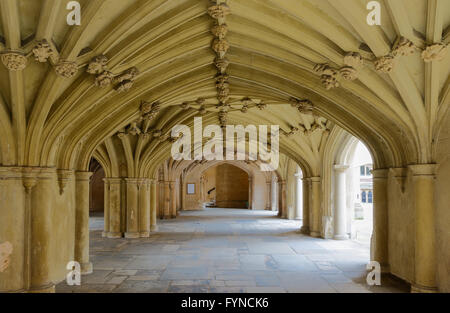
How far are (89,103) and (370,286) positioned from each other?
5.28 meters

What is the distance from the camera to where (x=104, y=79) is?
537cm

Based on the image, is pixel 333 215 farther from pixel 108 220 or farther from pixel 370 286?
pixel 108 220

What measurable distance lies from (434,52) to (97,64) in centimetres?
416

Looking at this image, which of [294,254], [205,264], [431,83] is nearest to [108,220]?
[205,264]

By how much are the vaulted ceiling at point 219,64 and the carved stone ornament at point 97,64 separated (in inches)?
0.6

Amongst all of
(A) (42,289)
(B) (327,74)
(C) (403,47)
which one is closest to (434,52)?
(C) (403,47)

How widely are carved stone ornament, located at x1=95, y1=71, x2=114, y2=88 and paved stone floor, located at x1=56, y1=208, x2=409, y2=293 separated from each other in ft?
10.2

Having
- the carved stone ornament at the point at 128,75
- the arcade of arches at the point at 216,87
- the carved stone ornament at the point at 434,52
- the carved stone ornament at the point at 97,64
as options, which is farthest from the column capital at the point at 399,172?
the carved stone ornament at the point at 97,64

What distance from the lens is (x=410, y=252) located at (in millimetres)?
6125

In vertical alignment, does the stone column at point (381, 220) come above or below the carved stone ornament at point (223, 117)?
below

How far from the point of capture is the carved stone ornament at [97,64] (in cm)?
502
